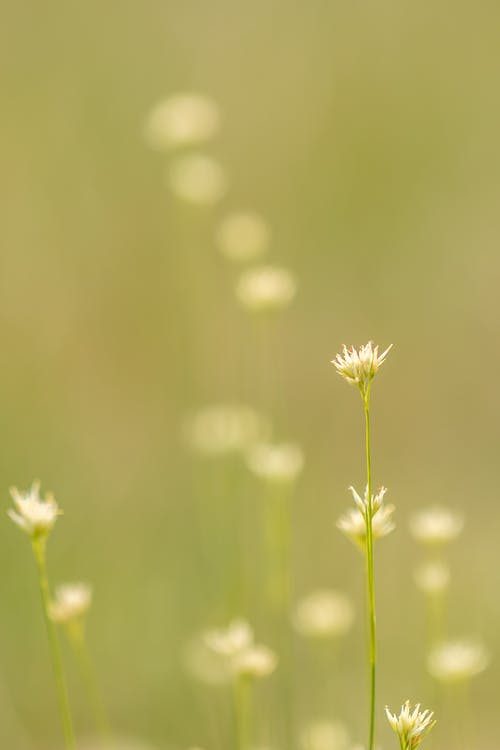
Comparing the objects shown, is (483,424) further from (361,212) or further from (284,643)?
(284,643)

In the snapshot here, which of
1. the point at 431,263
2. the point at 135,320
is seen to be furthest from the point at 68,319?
the point at 431,263

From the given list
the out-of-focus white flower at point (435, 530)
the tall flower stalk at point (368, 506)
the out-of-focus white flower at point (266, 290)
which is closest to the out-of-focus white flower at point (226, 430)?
the out-of-focus white flower at point (266, 290)

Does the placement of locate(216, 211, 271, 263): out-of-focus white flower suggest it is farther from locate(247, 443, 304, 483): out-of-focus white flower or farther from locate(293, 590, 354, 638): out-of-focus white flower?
locate(293, 590, 354, 638): out-of-focus white flower

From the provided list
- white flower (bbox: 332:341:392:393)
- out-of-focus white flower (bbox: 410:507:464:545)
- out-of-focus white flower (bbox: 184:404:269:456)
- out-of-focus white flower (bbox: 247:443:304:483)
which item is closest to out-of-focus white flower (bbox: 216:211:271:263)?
out-of-focus white flower (bbox: 184:404:269:456)

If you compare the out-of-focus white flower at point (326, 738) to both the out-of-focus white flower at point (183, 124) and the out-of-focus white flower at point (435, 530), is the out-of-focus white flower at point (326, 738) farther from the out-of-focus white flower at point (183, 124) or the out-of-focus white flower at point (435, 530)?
the out-of-focus white flower at point (183, 124)

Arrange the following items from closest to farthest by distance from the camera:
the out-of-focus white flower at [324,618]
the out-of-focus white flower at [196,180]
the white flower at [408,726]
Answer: the white flower at [408,726] → the out-of-focus white flower at [324,618] → the out-of-focus white flower at [196,180]

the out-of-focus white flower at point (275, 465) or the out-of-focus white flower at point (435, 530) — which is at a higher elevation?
the out-of-focus white flower at point (275, 465)

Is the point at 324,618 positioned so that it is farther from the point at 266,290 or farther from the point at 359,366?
the point at 359,366
